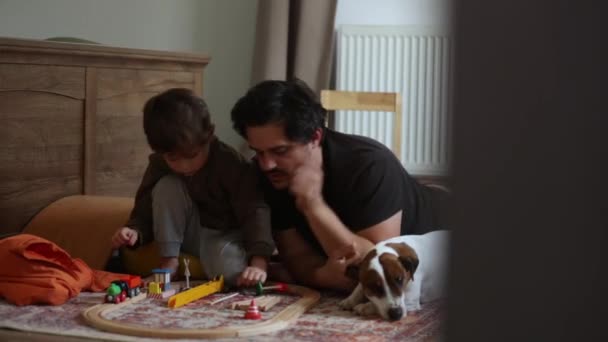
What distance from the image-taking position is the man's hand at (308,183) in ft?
6.52

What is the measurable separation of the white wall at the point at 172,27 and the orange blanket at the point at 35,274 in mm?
1950

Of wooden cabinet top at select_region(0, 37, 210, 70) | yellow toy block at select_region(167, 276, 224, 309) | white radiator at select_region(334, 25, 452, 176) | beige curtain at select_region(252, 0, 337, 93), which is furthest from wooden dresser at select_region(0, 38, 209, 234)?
white radiator at select_region(334, 25, 452, 176)

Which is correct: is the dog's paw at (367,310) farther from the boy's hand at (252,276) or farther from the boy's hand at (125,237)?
the boy's hand at (125,237)

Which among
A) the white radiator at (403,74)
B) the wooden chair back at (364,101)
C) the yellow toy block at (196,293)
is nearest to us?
the yellow toy block at (196,293)

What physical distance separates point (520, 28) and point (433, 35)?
3.46m

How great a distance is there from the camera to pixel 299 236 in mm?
2145

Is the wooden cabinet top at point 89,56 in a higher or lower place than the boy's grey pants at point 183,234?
higher

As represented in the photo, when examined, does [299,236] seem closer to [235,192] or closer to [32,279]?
[235,192]

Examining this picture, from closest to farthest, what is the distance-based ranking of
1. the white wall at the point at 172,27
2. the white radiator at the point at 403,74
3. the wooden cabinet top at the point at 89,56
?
the wooden cabinet top at the point at 89,56
the white radiator at the point at 403,74
the white wall at the point at 172,27

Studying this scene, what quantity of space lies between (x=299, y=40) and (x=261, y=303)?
1.98 m

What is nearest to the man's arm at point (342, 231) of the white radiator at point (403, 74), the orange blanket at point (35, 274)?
the orange blanket at point (35, 274)

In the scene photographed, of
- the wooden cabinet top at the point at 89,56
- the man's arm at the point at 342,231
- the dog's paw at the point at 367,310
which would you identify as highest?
the wooden cabinet top at the point at 89,56

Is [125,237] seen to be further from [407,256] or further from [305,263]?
[407,256]

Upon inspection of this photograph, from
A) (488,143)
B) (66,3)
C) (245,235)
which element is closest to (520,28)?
(488,143)
